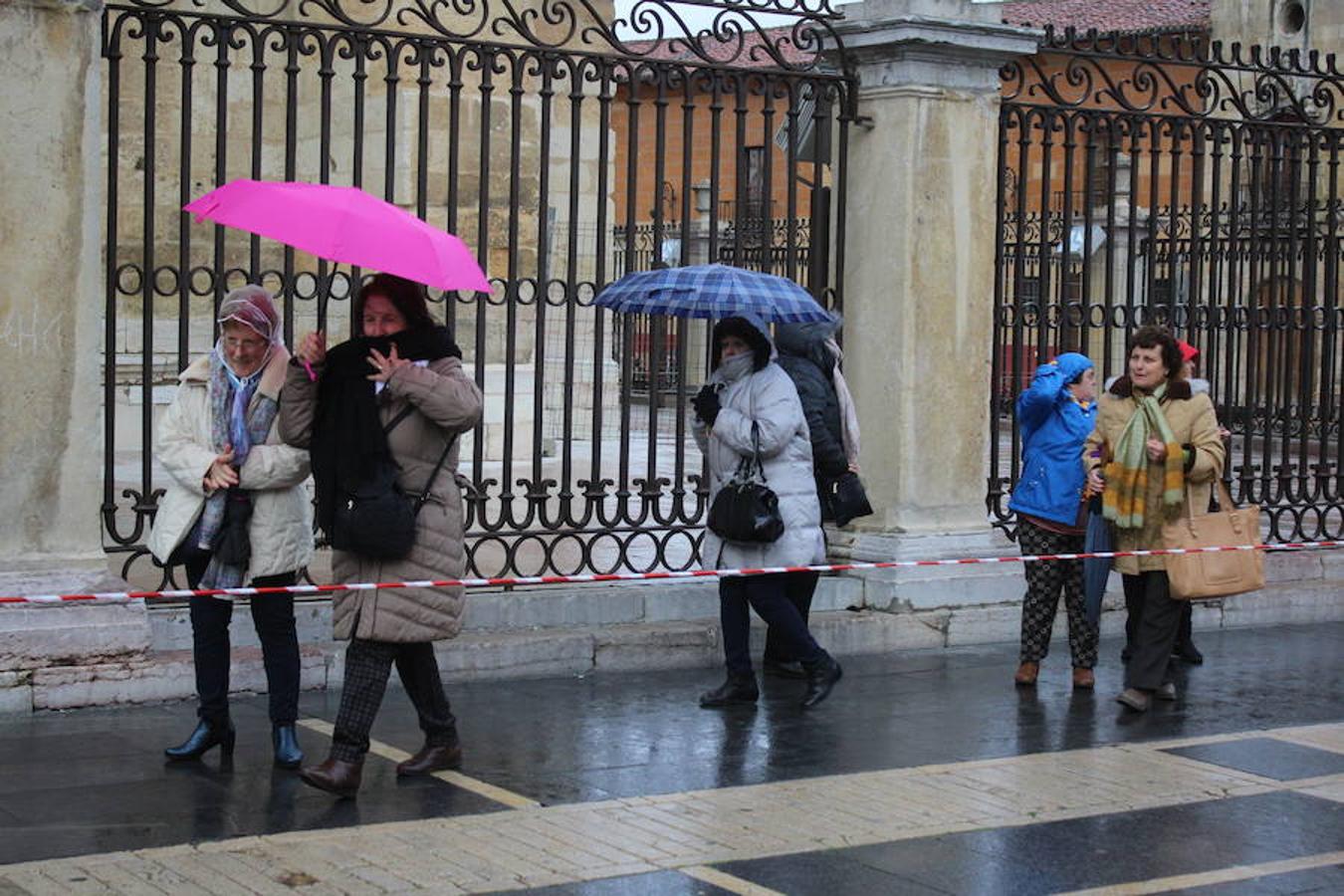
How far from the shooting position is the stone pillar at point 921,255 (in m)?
10.7

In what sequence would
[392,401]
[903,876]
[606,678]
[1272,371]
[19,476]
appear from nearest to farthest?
1. [903,876]
2. [392,401]
3. [19,476]
4. [606,678]
5. [1272,371]

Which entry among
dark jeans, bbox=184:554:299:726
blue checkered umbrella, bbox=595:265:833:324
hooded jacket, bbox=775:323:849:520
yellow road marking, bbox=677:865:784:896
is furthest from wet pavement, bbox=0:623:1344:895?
blue checkered umbrella, bbox=595:265:833:324

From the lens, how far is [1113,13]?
143ft

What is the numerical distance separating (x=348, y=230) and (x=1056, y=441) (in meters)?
3.91

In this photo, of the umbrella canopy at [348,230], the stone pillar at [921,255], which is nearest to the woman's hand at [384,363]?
the umbrella canopy at [348,230]

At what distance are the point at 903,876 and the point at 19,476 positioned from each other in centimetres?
403

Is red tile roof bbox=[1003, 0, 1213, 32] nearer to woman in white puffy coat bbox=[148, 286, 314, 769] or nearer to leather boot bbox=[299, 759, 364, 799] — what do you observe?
woman in white puffy coat bbox=[148, 286, 314, 769]

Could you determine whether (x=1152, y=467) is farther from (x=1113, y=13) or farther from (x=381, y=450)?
(x=1113, y=13)

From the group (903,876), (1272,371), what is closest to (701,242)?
(1272,371)

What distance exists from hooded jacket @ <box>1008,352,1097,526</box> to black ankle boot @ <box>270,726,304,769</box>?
3.64m

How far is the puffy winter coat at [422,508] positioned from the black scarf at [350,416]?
6cm

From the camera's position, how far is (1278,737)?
8.62 meters

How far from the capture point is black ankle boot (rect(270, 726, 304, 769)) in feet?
24.6

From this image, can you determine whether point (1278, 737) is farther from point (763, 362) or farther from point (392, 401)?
point (392, 401)
